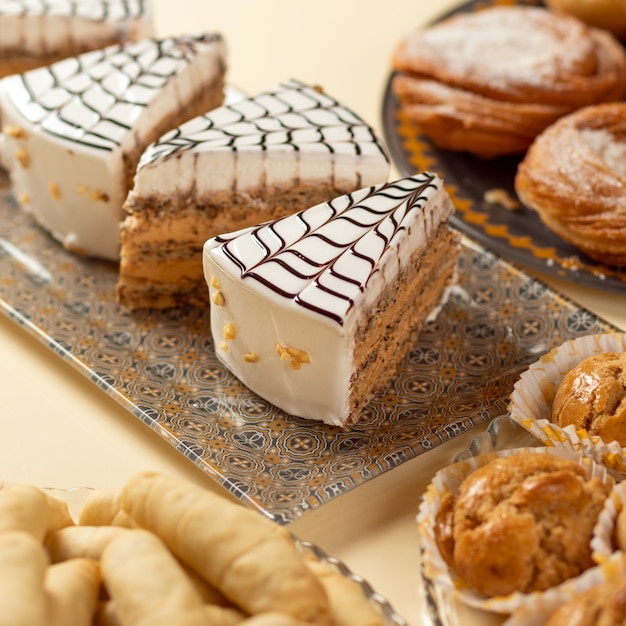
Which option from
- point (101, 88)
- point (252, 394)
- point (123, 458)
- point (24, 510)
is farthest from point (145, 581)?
point (101, 88)

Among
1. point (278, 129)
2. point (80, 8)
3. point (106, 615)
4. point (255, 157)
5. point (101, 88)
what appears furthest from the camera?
point (80, 8)

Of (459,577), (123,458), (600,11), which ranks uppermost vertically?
(600,11)

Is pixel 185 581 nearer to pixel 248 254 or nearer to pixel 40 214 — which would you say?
pixel 248 254

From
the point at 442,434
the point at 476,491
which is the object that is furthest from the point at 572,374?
the point at 476,491

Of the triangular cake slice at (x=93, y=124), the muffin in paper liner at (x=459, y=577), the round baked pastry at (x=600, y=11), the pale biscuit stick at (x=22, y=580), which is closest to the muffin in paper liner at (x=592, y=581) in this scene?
the muffin in paper liner at (x=459, y=577)

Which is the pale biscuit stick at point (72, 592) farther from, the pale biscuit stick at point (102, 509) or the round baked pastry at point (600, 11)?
the round baked pastry at point (600, 11)

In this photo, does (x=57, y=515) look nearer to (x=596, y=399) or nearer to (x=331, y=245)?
(x=331, y=245)
